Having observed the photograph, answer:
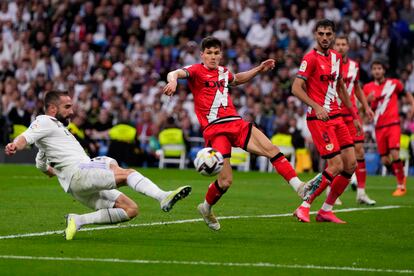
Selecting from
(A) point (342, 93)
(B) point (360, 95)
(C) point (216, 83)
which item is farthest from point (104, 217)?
(B) point (360, 95)

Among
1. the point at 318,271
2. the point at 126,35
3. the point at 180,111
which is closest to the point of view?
the point at 318,271

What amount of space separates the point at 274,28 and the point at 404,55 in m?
3.94

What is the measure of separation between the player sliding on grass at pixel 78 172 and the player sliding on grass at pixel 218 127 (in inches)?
57.5

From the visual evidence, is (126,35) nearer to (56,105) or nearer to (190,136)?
(190,136)

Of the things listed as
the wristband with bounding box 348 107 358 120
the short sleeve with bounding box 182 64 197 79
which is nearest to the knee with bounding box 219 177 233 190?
the short sleeve with bounding box 182 64 197 79

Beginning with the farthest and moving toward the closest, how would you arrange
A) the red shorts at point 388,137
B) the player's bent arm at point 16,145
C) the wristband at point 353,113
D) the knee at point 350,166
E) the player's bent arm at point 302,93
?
the red shorts at point 388,137, the wristband at point 353,113, the knee at point 350,166, the player's bent arm at point 302,93, the player's bent arm at point 16,145

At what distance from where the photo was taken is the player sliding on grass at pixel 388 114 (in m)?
20.7

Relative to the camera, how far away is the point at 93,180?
11.5 m

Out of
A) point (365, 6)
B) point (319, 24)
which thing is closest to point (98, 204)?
point (319, 24)

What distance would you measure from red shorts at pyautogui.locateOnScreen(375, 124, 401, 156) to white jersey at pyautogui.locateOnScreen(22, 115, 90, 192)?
33.3ft

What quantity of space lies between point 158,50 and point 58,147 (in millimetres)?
22012

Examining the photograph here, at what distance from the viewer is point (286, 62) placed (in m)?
31.8

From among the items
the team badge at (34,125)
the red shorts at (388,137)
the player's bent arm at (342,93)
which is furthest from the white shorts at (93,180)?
the red shorts at (388,137)

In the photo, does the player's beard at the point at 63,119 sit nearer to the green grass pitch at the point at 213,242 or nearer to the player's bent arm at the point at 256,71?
the green grass pitch at the point at 213,242
